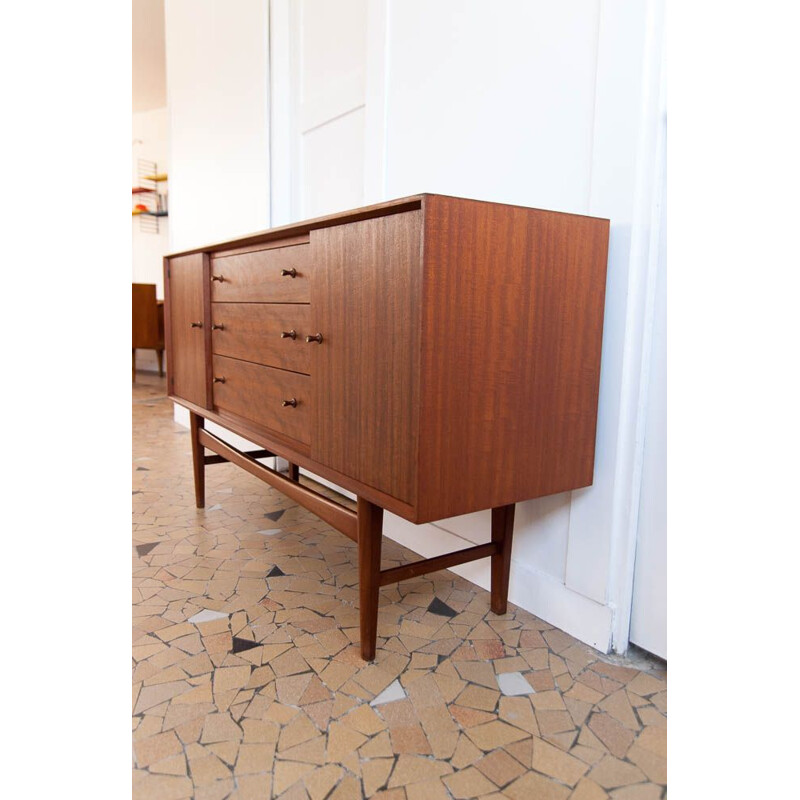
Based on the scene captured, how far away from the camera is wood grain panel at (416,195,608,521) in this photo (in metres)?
1.11

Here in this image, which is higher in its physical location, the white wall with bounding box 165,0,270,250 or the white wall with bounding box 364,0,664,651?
the white wall with bounding box 165,0,270,250

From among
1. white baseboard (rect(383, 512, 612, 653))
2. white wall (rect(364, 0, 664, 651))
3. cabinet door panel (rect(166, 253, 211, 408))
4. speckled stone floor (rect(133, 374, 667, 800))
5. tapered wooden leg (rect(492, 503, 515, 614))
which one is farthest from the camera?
cabinet door panel (rect(166, 253, 211, 408))

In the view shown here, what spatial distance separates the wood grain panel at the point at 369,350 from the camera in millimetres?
1127

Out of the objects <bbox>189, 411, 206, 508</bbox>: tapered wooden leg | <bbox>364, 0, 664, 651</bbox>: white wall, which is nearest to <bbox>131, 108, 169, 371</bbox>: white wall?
<bbox>189, 411, 206, 508</bbox>: tapered wooden leg

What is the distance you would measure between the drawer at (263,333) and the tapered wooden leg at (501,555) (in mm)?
590

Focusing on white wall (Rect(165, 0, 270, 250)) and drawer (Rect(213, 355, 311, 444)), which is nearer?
drawer (Rect(213, 355, 311, 444))

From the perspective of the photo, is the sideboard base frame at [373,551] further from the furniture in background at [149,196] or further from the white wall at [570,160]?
the furniture in background at [149,196]

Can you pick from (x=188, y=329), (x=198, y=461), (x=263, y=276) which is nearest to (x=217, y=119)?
(x=188, y=329)

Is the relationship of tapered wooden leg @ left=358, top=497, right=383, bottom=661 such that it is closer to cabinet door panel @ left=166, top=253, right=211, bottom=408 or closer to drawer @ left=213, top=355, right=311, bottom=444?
drawer @ left=213, top=355, right=311, bottom=444

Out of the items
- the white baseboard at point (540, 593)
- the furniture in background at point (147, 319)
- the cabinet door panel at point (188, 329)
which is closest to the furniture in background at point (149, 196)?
the furniture in background at point (147, 319)

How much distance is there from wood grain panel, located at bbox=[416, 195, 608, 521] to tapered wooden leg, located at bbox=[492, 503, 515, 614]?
211 millimetres

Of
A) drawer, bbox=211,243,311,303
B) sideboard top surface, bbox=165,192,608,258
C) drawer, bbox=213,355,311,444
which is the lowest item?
drawer, bbox=213,355,311,444

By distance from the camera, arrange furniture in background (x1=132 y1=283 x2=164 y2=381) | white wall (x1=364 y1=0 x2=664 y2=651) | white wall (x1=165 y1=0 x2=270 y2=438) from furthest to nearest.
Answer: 1. furniture in background (x1=132 y1=283 x2=164 y2=381)
2. white wall (x1=165 y1=0 x2=270 y2=438)
3. white wall (x1=364 y1=0 x2=664 y2=651)
